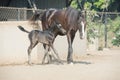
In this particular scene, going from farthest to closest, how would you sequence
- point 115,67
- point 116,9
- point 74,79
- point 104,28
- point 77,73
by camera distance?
point 116,9 → point 104,28 → point 115,67 → point 77,73 → point 74,79

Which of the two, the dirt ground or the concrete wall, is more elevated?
the concrete wall

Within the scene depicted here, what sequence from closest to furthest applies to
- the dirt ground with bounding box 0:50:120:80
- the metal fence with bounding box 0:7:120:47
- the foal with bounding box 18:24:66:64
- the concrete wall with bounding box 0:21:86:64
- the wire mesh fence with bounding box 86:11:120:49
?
the dirt ground with bounding box 0:50:120:80 < the foal with bounding box 18:24:66:64 < the concrete wall with bounding box 0:21:86:64 < the metal fence with bounding box 0:7:120:47 < the wire mesh fence with bounding box 86:11:120:49

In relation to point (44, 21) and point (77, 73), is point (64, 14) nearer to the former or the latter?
point (44, 21)

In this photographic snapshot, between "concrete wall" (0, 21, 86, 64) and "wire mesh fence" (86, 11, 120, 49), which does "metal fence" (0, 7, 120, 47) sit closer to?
"wire mesh fence" (86, 11, 120, 49)

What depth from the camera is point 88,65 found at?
14.6 meters

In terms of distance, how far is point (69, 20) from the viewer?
50.1ft

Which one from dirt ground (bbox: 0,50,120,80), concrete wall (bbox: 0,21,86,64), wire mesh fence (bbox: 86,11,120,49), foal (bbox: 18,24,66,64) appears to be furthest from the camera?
wire mesh fence (bbox: 86,11,120,49)

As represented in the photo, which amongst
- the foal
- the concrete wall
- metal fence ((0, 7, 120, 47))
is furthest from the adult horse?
metal fence ((0, 7, 120, 47))

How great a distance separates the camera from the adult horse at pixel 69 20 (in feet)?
49.0

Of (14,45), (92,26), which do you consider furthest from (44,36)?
(92,26)

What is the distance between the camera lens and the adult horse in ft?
49.0

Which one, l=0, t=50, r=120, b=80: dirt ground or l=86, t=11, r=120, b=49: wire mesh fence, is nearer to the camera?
l=0, t=50, r=120, b=80: dirt ground

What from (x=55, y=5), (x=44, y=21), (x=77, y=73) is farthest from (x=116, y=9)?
(x=77, y=73)

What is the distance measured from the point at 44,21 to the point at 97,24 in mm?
9651
